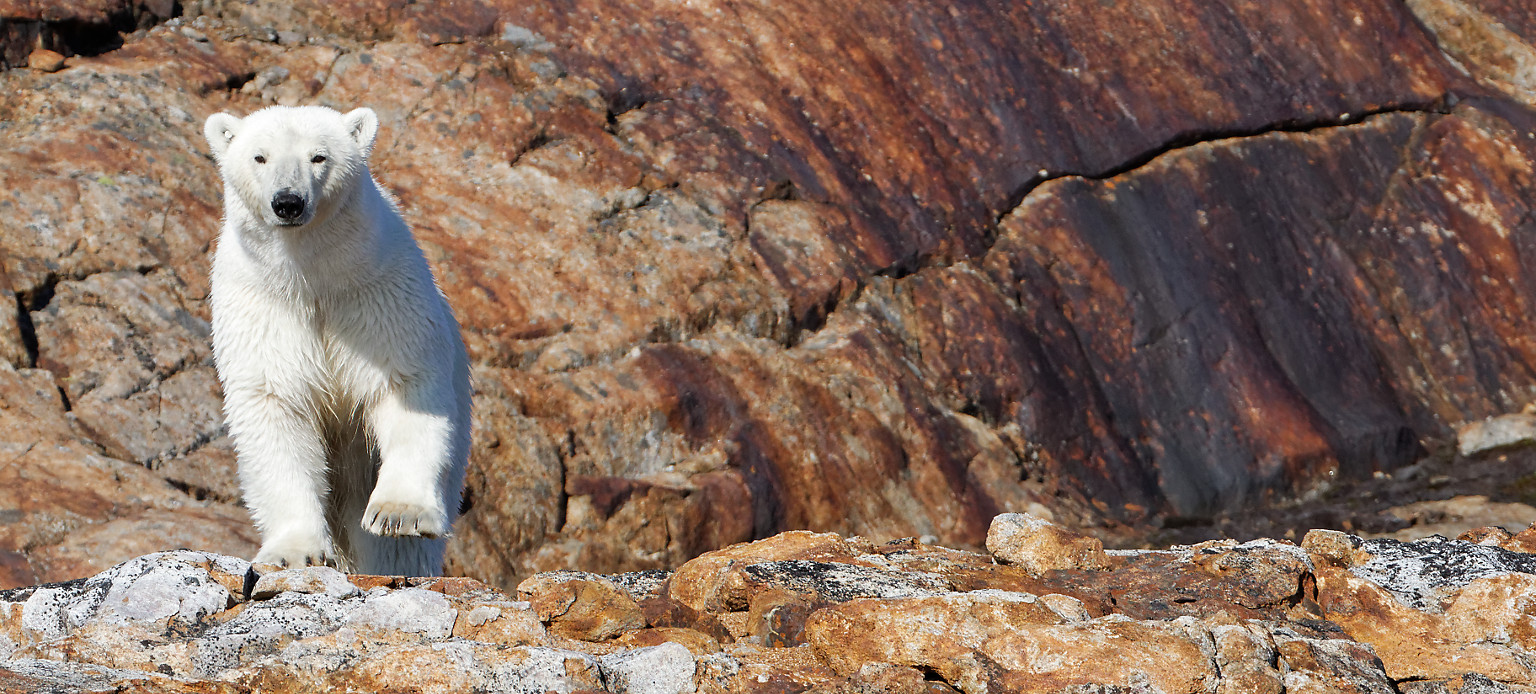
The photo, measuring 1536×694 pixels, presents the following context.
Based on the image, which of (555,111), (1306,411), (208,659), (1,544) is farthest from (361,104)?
(1306,411)

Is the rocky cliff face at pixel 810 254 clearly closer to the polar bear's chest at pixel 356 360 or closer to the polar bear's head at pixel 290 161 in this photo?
the polar bear's chest at pixel 356 360

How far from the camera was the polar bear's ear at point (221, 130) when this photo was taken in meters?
4.47

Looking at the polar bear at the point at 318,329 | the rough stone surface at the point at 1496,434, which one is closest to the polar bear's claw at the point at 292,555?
the polar bear at the point at 318,329

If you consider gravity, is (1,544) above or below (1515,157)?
below

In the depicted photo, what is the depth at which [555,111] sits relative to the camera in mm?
7734

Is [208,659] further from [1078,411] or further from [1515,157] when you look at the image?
[1515,157]

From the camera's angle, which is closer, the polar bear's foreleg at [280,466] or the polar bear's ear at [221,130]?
the polar bear's foreleg at [280,466]

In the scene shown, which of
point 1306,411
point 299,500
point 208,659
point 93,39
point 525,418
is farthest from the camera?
point 1306,411

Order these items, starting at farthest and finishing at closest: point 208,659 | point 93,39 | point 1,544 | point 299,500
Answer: point 93,39
point 1,544
point 299,500
point 208,659

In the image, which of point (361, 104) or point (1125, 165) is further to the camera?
point (1125, 165)

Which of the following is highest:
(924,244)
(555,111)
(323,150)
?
(323,150)

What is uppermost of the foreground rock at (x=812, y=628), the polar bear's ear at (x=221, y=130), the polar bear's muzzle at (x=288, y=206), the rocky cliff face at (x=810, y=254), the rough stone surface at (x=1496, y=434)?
the polar bear's ear at (x=221, y=130)

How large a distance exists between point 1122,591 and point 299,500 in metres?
2.48

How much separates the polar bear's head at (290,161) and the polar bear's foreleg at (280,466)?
630 millimetres
